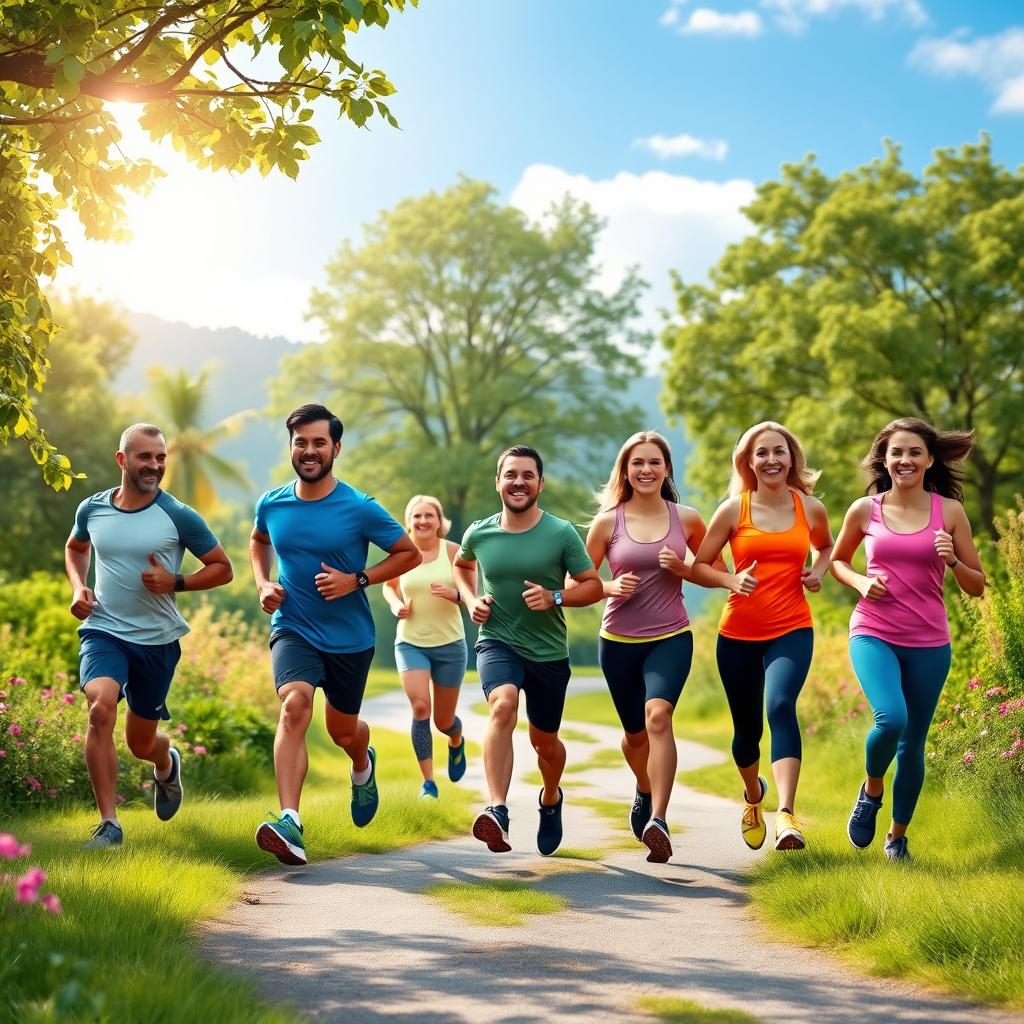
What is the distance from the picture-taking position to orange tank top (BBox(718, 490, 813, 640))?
7449mm

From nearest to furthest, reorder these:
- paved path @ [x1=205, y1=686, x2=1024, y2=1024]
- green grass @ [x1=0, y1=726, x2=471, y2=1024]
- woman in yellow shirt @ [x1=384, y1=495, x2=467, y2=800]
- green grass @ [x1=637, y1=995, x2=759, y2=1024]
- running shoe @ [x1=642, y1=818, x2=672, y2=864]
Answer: green grass @ [x1=0, y1=726, x2=471, y2=1024]
green grass @ [x1=637, y1=995, x2=759, y2=1024]
paved path @ [x1=205, y1=686, x2=1024, y2=1024]
running shoe @ [x1=642, y1=818, x2=672, y2=864]
woman in yellow shirt @ [x1=384, y1=495, x2=467, y2=800]

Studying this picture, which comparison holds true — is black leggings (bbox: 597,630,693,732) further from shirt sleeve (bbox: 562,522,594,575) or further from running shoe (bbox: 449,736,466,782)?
running shoe (bbox: 449,736,466,782)

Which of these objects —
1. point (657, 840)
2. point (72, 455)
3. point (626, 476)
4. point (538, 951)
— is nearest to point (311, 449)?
point (626, 476)

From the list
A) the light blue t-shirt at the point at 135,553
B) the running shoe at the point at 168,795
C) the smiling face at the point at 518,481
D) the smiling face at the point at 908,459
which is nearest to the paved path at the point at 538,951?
the running shoe at the point at 168,795

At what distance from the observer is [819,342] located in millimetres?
27094

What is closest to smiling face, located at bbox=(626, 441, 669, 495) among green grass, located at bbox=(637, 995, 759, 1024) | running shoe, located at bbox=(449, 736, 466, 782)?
green grass, located at bbox=(637, 995, 759, 1024)

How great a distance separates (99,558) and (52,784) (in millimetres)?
3088

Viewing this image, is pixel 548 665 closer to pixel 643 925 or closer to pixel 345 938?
pixel 643 925

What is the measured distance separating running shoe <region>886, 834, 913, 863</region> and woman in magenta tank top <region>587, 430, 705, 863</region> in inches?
50.1

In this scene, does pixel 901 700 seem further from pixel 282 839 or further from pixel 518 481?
pixel 282 839

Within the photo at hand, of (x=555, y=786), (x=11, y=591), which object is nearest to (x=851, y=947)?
(x=555, y=786)

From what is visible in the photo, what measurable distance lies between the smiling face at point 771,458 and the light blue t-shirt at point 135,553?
11.2 ft

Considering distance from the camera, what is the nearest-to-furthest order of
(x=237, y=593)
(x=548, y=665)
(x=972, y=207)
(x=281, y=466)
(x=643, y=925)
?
(x=643, y=925) → (x=548, y=665) → (x=972, y=207) → (x=281, y=466) → (x=237, y=593)

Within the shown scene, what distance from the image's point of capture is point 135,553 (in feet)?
24.9
